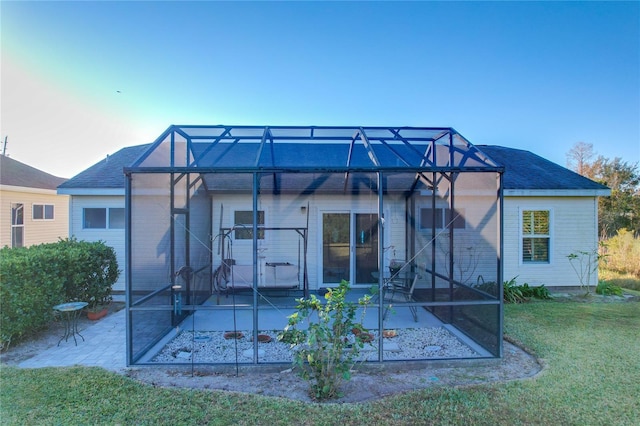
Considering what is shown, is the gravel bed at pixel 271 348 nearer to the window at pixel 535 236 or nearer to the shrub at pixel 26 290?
the shrub at pixel 26 290

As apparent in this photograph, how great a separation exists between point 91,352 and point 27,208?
969cm

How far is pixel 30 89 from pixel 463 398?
9217mm

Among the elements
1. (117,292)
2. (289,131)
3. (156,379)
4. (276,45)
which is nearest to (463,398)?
(156,379)

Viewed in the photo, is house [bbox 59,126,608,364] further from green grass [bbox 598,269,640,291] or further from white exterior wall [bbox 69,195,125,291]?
green grass [bbox 598,269,640,291]

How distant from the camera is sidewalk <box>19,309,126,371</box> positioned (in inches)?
151

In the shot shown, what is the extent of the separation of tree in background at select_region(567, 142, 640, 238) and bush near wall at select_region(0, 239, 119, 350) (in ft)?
56.6

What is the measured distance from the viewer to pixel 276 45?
25.8 feet

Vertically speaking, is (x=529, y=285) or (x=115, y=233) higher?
(x=115, y=233)

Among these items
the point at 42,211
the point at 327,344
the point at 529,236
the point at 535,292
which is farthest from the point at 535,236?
the point at 42,211

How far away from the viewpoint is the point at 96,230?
24.1 feet

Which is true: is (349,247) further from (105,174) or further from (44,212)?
(44,212)

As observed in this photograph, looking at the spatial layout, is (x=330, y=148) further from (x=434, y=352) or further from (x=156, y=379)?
(x=156, y=379)

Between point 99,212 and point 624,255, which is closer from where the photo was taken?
point 99,212

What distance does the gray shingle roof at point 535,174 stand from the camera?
25.0 ft
